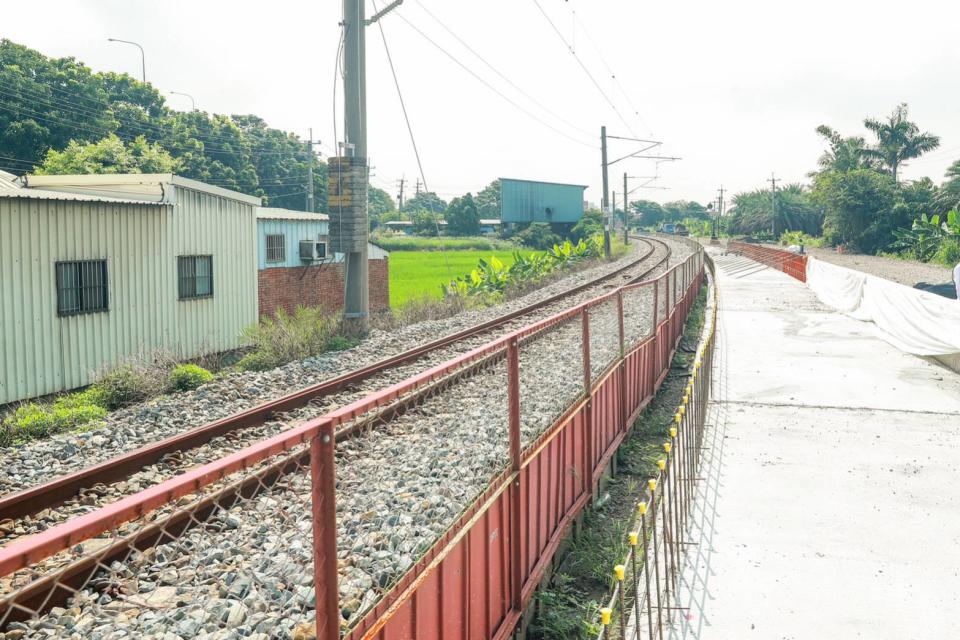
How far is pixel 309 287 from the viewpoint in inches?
949

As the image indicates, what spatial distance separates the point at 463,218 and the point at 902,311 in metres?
67.5

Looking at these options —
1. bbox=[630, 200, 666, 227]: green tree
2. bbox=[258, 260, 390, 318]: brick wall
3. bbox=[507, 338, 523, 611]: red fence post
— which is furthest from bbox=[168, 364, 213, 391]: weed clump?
Result: bbox=[630, 200, 666, 227]: green tree

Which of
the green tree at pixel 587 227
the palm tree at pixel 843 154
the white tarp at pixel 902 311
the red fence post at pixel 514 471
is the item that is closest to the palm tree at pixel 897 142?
the palm tree at pixel 843 154

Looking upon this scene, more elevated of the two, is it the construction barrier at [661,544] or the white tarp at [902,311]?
the white tarp at [902,311]

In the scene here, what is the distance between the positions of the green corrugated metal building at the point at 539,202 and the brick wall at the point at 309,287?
41.7 meters

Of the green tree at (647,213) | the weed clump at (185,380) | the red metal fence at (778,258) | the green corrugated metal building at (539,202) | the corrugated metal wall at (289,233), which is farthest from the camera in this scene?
the green tree at (647,213)

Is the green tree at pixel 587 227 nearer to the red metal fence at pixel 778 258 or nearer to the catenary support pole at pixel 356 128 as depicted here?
the red metal fence at pixel 778 258

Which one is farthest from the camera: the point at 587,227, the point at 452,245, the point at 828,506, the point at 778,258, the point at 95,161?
the point at 587,227

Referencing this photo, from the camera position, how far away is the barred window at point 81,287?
525 inches

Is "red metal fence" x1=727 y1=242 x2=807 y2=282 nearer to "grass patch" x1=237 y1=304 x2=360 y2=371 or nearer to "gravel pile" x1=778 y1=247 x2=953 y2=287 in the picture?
"gravel pile" x1=778 y1=247 x2=953 y2=287

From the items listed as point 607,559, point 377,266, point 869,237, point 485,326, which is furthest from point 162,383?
point 869,237

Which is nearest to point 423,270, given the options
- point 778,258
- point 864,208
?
point 778,258

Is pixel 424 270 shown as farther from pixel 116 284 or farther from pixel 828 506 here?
pixel 828 506

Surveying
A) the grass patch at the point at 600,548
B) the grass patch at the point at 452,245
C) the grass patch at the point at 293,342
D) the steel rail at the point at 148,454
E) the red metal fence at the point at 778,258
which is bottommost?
the grass patch at the point at 600,548
